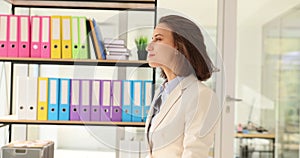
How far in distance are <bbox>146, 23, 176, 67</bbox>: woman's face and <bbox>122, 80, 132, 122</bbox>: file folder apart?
780mm

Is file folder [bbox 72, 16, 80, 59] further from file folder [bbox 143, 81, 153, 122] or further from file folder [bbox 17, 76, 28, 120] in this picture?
file folder [bbox 143, 81, 153, 122]

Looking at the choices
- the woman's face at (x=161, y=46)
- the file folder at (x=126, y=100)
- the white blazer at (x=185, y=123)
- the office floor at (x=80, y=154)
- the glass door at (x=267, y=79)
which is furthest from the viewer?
the glass door at (x=267, y=79)

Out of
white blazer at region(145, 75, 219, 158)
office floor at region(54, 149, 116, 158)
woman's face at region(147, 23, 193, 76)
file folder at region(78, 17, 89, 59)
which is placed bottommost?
office floor at region(54, 149, 116, 158)

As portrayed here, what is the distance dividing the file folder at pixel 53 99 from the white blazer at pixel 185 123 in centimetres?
97

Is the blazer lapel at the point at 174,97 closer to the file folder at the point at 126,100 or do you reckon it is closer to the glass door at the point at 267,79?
the file folder at the point at 126,100

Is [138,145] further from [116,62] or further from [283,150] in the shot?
[283,150]

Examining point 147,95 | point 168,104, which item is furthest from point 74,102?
point 168,104

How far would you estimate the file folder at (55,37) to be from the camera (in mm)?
2748

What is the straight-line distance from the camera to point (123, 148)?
9.81 ft

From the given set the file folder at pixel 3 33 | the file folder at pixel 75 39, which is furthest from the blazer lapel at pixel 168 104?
the file folder at pixel 3 33

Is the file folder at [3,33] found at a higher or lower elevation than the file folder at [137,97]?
higher

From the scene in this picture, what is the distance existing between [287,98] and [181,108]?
6.61 feet

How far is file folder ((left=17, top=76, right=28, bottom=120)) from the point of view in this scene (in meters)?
2.75

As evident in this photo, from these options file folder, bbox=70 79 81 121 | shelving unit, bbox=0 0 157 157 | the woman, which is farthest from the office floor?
the woman
